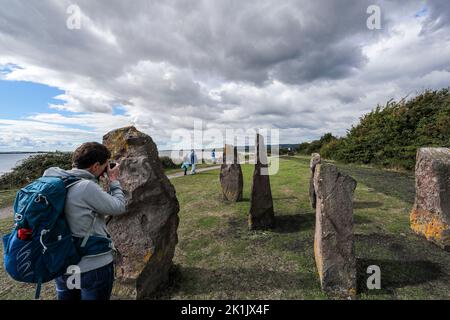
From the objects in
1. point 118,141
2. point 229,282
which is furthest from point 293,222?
point 118,141

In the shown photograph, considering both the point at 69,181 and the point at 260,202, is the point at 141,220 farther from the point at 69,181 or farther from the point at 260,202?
the point at 260,202

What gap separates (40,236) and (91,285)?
0.75m

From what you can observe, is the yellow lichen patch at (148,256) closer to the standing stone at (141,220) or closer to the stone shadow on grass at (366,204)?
the standing stone at (141,220)

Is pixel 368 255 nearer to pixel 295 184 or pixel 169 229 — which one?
pixel 169 229

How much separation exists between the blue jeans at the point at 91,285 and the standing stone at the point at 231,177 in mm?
8480

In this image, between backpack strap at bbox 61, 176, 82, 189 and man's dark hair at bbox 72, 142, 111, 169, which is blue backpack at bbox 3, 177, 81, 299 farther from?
man's dark hair at bbox 72, 142, 111, 169

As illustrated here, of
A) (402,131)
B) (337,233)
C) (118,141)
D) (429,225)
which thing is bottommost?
(429,225)

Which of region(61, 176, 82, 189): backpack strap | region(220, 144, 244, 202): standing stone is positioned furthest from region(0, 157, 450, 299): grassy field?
region(61, 176, 82, 189): backpack strap

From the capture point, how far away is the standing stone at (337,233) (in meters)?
4.47

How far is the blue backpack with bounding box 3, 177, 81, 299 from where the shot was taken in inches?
89.9

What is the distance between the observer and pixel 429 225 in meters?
6.47
